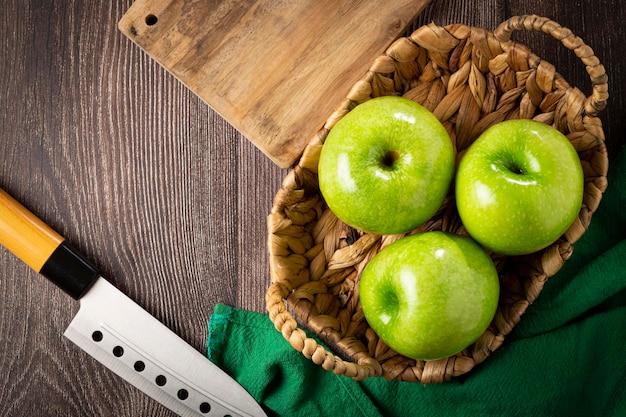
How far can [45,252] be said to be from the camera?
0.74 metres

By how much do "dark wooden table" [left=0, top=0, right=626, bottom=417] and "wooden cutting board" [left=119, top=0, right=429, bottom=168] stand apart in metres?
0.07

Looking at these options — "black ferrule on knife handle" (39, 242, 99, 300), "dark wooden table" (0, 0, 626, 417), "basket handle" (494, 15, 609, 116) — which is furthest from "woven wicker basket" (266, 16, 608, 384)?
"black ferrule on knife handle" (39, 242, 99, 300)

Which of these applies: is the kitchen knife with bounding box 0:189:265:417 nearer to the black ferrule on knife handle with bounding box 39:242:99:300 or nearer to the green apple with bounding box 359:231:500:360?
the black ferrule on knife handle with bounding box 39:242:99:300

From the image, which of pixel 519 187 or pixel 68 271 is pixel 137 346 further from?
pixel 519 187

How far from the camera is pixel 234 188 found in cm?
80

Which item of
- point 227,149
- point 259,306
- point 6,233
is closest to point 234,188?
point 227,149

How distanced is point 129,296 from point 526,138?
0.54 m

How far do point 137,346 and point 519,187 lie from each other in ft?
1.61

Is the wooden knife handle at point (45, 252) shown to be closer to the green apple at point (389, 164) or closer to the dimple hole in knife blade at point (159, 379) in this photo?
the dimple hole in knife blade at point (159, 379)

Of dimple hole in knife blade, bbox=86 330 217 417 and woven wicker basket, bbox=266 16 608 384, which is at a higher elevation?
woven wicker basket, bbox=266 16 608 384

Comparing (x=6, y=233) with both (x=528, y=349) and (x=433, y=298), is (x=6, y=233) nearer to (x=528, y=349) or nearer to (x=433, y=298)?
(x=433, y=298)

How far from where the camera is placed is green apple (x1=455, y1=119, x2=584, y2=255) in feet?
1.86

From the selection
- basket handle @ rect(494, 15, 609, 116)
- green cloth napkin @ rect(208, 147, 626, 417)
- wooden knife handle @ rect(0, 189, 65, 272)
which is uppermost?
basket handle @ rect(494, 15, 609, 116)

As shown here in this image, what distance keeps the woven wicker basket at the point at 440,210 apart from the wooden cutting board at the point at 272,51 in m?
0.07
